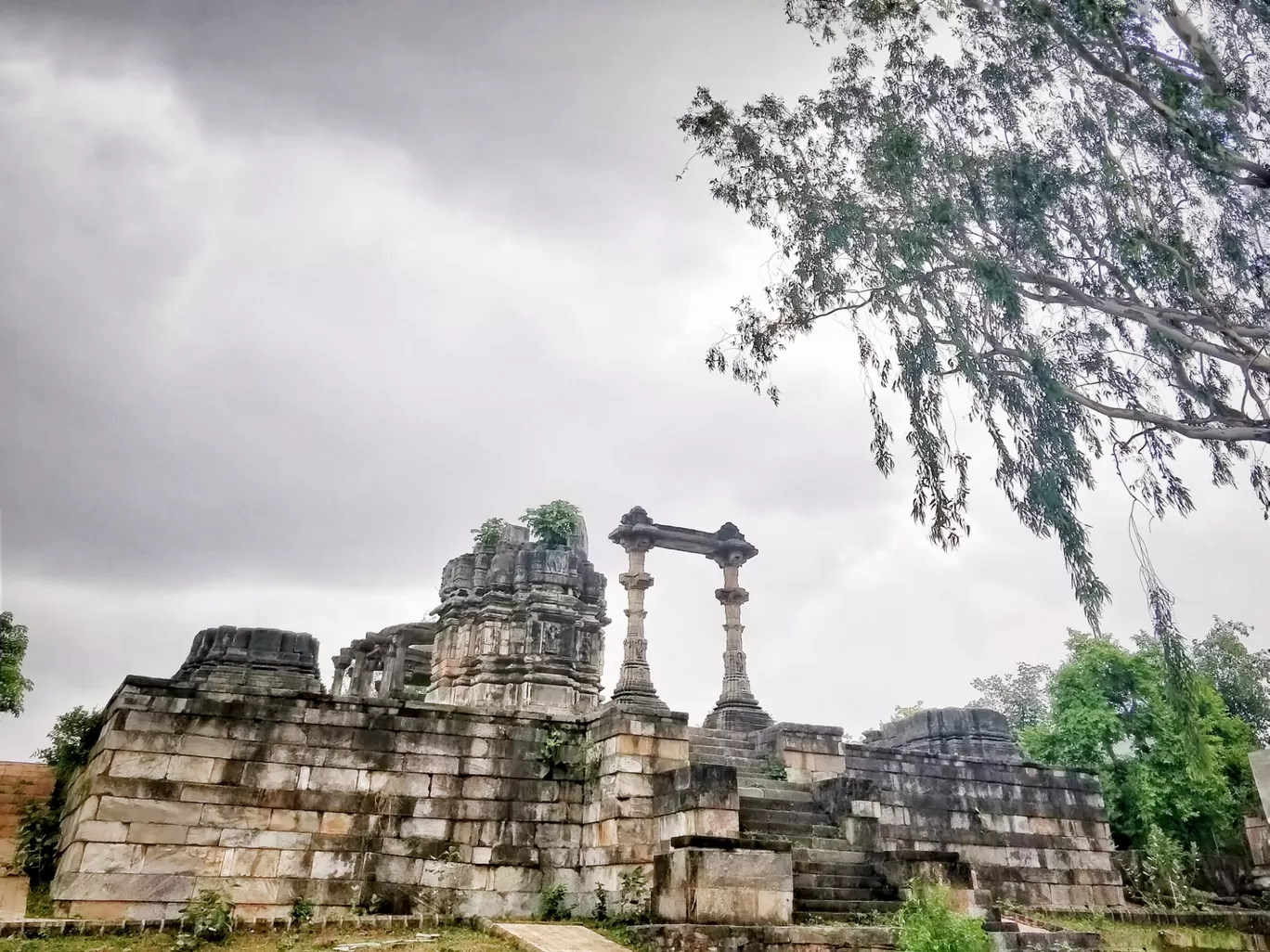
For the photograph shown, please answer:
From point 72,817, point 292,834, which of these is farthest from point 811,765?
point 72,817

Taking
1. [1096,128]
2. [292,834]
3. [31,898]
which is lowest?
[31,898]

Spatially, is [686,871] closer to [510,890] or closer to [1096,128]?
[510,890]

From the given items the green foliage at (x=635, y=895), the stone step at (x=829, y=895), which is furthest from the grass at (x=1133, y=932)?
the green foliage at (x=635, y=895)

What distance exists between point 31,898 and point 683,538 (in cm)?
1374

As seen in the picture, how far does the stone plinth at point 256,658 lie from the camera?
57.4 ft

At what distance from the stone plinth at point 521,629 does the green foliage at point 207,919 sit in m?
8.37

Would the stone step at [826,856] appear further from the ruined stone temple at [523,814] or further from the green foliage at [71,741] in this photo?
the green foliage at [71,741]

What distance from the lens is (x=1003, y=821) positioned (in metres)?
14.0

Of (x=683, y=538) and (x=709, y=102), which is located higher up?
(x=709, y=102)

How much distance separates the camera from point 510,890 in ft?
35.3

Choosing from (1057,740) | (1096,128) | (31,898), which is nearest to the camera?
(31,898)

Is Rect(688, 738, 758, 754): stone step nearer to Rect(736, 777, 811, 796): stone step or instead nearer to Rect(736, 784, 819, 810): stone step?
Rect(736, 777, 811, 796): stone step

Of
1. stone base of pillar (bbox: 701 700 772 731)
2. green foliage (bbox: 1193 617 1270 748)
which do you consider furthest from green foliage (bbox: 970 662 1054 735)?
stone base of pillar (bbox: 701 700 772 731)

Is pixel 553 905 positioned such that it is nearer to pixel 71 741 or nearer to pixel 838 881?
pixel 838 881
